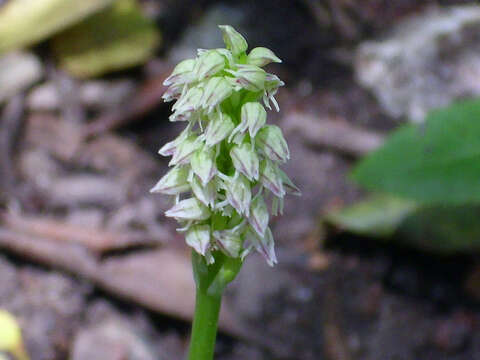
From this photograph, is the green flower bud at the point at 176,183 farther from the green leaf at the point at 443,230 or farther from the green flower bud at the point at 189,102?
the green leaf at the point at 443,230

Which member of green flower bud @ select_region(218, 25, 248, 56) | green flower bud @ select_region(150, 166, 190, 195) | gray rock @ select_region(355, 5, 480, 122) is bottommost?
green flower bud @ select_region(150, 166, 190, 195)

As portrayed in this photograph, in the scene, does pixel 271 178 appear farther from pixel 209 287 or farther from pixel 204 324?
pixel 204 324

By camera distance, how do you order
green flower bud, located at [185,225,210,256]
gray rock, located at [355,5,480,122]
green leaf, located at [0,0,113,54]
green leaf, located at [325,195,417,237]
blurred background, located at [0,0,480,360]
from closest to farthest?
green flower bud, located at [185,225,210,256]
blurred background, located at [0,0,480,360]
green leaf, located at [325,195,417,237]
green leaf, located at [0,0,113,54]
gray rock, located at [355,5,480,122]

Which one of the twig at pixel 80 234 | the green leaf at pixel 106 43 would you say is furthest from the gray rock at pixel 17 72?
the twig at pixel 80 234

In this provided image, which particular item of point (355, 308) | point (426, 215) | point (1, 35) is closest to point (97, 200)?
point (1, 35)

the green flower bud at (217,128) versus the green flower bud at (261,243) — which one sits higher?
the green flower bud at (217,128)

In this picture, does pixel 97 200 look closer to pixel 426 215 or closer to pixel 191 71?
pixel 426 215

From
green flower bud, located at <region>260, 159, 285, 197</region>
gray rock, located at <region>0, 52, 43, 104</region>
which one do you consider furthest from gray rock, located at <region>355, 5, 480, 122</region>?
green flower bud, located at <region>260, 159, 285, 197</region>

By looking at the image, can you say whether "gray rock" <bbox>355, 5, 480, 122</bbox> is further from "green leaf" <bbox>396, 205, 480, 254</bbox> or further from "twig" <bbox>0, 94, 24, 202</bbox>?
"twig" <bbox>0, 94, 24, 202</bbox>
